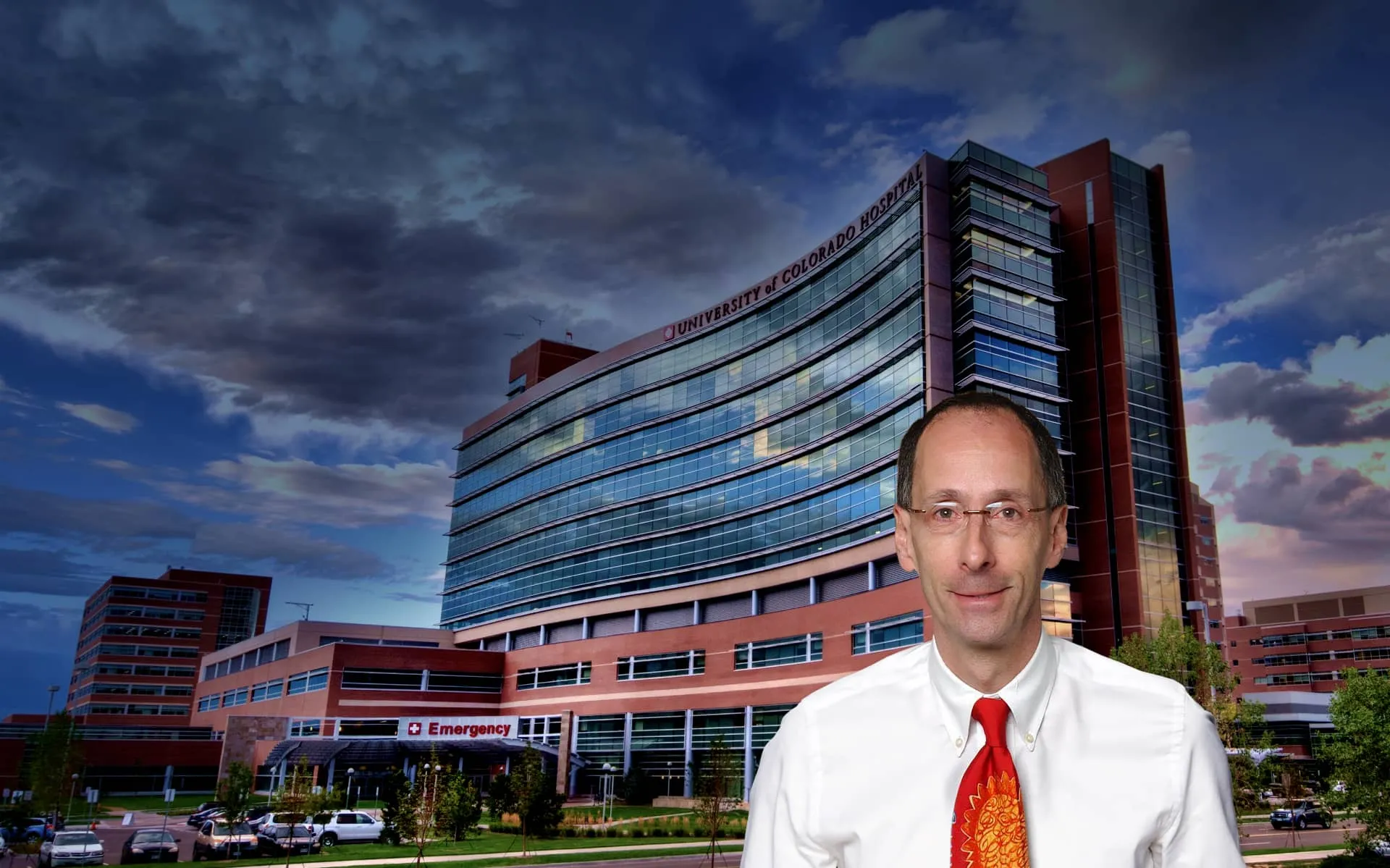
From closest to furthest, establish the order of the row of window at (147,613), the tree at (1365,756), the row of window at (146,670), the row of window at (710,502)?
the tree at (1365,756)
the row of window at (710,502)
the row of window at (146,670)
the row of window at (147,613)

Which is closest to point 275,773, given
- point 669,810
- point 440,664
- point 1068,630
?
point 440,664

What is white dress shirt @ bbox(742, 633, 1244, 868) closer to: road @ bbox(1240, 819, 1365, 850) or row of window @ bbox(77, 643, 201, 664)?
road @ bbox(1240, 819, 1365, 850)

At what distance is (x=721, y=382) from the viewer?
78188 millimetres

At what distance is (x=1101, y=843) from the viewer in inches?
85.9

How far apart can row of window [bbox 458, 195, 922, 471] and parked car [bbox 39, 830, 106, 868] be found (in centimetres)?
Answer: 5187

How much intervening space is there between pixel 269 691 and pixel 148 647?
2230 inches

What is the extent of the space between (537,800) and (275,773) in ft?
125

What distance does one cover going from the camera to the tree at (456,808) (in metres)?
37.8

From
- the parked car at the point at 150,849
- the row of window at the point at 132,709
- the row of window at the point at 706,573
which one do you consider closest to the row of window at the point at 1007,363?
the row of window at the point at 706,573

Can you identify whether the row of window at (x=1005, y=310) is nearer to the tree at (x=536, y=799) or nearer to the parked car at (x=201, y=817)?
the tree at (x=536, y=799)

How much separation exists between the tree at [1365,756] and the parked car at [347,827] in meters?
37.2

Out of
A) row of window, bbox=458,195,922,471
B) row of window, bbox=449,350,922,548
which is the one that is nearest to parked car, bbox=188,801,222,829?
row of window, bbox=449,350,922,548

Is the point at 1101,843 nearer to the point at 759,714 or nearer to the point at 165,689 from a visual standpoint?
the point at 759,714

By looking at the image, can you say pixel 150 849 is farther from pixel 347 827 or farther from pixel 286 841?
pixel 347 827
